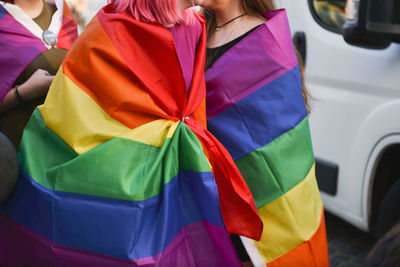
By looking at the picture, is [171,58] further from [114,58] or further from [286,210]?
[286,210]

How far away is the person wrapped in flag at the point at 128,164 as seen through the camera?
157cm

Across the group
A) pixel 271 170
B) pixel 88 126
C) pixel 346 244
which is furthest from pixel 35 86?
pixel 346 244

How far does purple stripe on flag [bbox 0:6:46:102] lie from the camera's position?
2031mm

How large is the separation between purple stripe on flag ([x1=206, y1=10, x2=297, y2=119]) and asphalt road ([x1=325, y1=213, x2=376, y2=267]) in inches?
69.9

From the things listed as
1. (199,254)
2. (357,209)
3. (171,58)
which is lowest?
(357,209)

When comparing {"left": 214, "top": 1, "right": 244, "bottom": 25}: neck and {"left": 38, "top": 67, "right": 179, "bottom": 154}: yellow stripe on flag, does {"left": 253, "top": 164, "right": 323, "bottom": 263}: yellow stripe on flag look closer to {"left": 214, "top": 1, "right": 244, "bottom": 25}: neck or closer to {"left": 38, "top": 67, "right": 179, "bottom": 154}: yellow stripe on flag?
{"left": 38, "top": 67, "right": 179, "bottom": 154}: yellow stripe on flag

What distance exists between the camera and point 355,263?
3.23m

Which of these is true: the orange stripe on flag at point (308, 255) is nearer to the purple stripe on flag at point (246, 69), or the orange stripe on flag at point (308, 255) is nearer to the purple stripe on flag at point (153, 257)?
the purple stripe on flag at point (153, 257)

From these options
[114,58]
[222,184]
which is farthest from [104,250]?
[114,58]

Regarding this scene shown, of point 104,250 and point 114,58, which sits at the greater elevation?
point 114,58

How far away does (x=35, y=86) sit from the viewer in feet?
6.59

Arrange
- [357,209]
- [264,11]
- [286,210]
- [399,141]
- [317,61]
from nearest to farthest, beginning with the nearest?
[286,210], [264,11], [399,141], [357,209], [317,61]

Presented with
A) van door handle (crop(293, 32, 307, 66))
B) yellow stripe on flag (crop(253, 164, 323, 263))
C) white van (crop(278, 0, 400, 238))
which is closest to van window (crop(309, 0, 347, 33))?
white van (crop(278, 0, 400, 238))

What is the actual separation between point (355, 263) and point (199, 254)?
6.37ft
